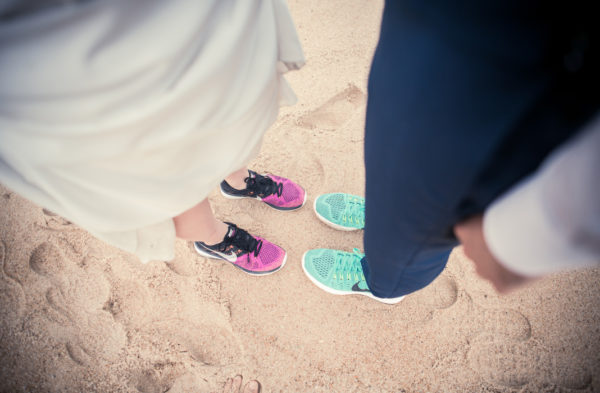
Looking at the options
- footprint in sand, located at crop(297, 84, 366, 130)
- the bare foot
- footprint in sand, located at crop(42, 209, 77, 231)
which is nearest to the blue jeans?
the bare foot

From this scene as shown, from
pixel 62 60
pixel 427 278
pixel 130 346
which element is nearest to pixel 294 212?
pixel 427 278

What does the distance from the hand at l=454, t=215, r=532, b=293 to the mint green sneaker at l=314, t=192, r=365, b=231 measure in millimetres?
917

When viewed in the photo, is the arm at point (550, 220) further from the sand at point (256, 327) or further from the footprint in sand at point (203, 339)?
the footprint in sand at point (203, 339)

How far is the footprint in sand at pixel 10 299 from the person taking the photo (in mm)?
1228

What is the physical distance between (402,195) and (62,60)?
0.63m

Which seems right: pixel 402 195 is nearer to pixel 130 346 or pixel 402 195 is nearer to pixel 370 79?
pixel 370 79

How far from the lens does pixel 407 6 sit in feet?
1.41

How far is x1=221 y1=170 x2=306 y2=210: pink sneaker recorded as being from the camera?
1.40m

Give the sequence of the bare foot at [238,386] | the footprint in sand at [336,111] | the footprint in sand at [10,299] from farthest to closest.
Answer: the footprint in sand at [336,111] < the footprint in sand at [10,299] < the bare foot at [238,386]

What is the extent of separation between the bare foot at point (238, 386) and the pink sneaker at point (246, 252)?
16.3 inches

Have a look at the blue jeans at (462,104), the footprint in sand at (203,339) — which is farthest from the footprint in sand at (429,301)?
the blue jeans at (462,104)

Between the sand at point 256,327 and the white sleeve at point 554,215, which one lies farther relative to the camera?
the sand at point 256,327

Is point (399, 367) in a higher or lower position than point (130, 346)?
lower

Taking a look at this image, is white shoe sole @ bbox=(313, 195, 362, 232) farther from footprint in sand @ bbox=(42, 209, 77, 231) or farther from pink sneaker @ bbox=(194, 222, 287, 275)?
footprint in sand @ bbox=(42, 209, 77, 231)
